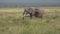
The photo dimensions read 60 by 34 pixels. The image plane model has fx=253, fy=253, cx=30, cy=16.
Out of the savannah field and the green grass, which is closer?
the green grass

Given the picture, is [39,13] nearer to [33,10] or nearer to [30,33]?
[33,10]

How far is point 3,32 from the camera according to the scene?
9.49 metres

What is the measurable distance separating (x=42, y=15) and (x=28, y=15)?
1.19m

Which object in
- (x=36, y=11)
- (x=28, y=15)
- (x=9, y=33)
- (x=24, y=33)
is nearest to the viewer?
(x=24, y=33)

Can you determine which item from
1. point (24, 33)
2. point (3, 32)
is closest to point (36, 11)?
point (3, 32)

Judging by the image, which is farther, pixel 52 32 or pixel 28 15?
pixel 28 15

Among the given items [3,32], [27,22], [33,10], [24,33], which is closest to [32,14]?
[33,10]

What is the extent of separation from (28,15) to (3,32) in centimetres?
514

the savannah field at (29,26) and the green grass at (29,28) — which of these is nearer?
the green grass at (29,28)

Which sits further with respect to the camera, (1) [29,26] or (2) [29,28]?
(1) [29,26]

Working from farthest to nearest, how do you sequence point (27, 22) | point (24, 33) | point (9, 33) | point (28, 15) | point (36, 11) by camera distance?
point (36, 11)
point (28, 15)
point (27, 22)
point (9, 33)
point (24, 33)

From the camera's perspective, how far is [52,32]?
853 centimetres

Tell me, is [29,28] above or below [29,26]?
above

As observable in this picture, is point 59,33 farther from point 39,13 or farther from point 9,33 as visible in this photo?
point 39,13
